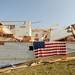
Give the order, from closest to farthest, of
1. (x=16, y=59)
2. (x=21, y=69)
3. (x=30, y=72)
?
1. (x=30, y=72)
2. (x=21, y=69)
3. (x=16, y=59)

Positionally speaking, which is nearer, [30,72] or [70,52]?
[30,72]

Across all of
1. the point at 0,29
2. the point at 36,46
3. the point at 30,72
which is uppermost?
the point at 0,29

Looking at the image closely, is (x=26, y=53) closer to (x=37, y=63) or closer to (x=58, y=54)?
(x=58, y=54)

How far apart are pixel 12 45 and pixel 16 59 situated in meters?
1.23

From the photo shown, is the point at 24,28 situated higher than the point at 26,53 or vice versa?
the point at 24,28

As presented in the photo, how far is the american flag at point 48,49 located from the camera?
20438 mm

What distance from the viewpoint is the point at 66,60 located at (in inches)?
627

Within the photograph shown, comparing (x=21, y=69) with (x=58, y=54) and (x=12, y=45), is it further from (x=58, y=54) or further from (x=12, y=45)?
(x=58, y=54)

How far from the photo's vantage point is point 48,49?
67.5 feet

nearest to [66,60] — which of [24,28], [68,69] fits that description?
[68,69]

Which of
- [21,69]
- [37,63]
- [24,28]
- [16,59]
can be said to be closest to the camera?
[21,69]

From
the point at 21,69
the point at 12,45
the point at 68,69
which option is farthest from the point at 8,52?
the point at 68,69

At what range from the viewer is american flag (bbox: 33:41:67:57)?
2044cm

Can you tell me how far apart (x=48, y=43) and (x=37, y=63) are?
18.2ft
